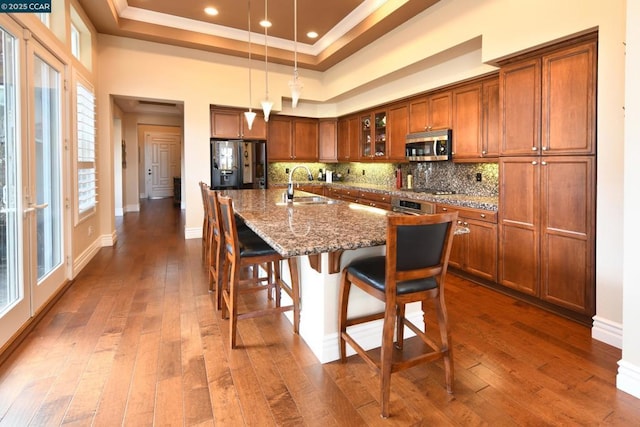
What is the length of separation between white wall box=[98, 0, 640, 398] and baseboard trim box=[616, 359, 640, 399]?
14cm

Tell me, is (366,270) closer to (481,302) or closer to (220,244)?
(220,244)

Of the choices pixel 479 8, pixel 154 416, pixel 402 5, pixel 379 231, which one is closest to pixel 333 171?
pixel 402 5

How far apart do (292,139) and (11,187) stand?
195 inches

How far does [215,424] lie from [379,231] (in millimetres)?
1225

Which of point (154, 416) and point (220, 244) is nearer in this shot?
point (154, 416)

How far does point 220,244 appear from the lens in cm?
287

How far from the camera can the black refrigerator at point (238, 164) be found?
20.0ft

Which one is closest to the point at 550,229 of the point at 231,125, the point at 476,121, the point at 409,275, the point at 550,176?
the point at 550,176

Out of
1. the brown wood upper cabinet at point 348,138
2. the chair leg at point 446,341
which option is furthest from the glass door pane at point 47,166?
the brown wood upper cabinet at point 348,138

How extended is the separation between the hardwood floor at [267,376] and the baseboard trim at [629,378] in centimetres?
4

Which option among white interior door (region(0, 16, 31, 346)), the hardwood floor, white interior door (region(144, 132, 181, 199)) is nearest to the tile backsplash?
the hardwood floor

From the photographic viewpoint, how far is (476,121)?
4.04 meters

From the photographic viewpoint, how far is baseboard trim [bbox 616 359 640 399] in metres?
1.85

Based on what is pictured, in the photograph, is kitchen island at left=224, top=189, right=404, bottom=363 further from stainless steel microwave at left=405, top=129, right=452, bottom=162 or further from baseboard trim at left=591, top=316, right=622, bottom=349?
stainless steel microwave at left=405, top=129, right=452, bottom=162
